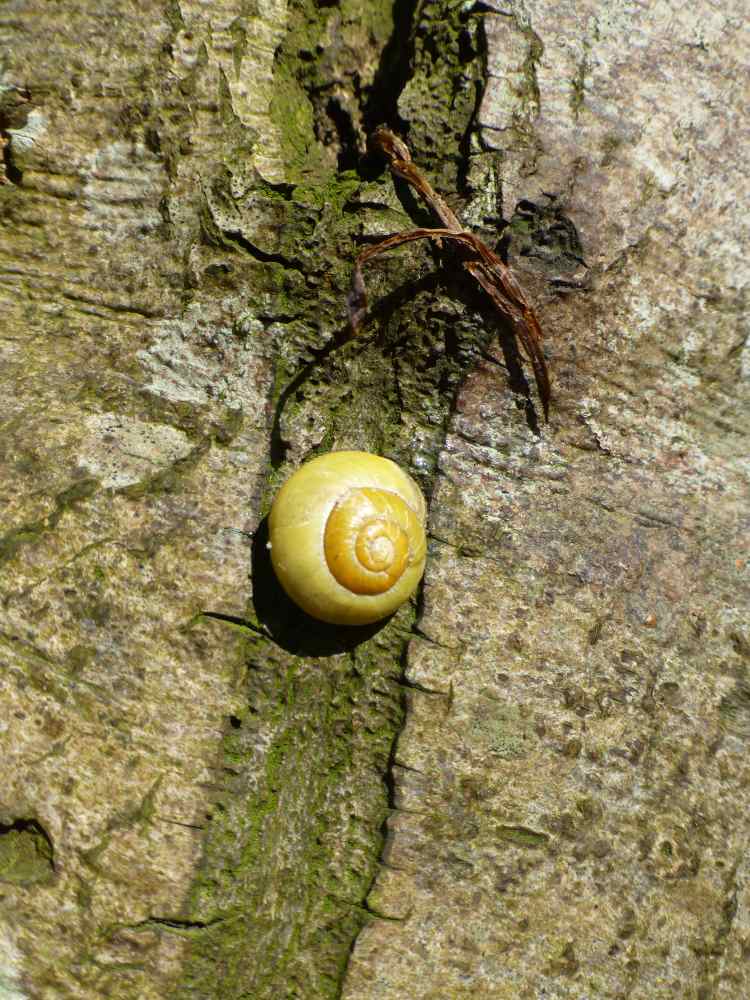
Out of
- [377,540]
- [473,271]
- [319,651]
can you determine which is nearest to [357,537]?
[377,540]

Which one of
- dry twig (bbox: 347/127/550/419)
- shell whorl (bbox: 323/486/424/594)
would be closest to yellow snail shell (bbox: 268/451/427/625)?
shell whorl (bbox: 323/486/424/594)

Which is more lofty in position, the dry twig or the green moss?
the dry twig

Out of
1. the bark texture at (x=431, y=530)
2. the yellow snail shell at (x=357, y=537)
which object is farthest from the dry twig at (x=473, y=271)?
the yellow snail shell at (x=357, y=537)

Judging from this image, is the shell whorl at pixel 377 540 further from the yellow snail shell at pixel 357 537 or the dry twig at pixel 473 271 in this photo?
the dry twig at pixel 473 271

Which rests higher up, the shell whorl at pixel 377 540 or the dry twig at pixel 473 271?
the dry twig at pixel 473 271

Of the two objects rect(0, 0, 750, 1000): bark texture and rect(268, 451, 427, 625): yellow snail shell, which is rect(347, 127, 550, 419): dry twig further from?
rect(268, 451, 427, 625): yellow snail shell
